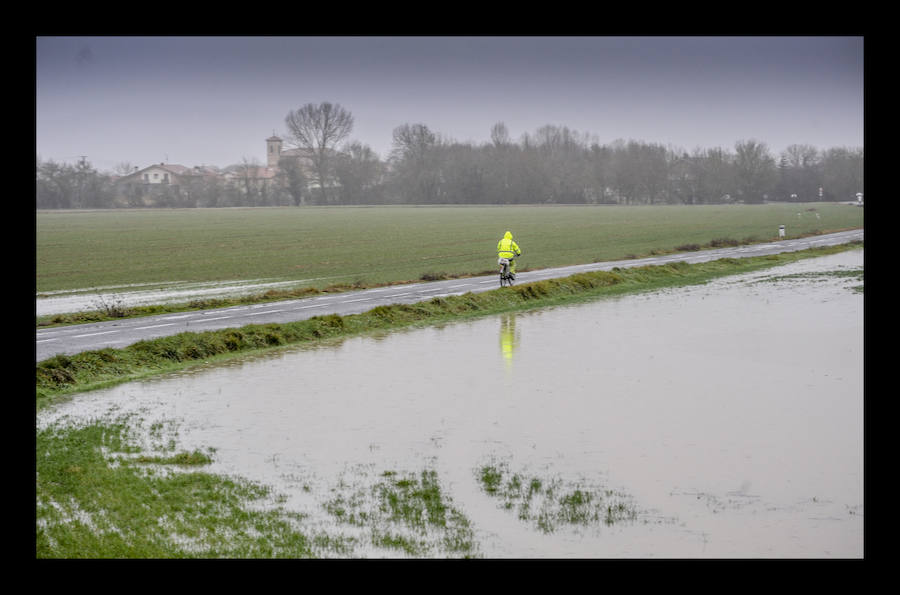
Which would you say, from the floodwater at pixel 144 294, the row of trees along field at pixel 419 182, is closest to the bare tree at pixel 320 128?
the row of trees along field at pixel 419 182

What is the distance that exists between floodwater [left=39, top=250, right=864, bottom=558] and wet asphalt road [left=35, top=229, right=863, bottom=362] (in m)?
4.06

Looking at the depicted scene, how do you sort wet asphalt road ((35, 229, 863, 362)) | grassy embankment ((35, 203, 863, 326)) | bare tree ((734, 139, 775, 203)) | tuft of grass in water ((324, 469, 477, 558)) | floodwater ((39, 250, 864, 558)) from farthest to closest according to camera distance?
bare tree ((734, 139, 775, 203)) < grassy embankment ((35, 203, 863, 326)) < wet asphalt road ((35, 229, 863, 362)) < floodwater ((39, 250, 864, 558)) < tuft of grass in water ((324, 469, 477, 558))

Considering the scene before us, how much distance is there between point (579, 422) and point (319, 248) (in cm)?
5451

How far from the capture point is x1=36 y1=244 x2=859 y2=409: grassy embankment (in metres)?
20.6

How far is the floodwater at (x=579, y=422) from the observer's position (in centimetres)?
1138

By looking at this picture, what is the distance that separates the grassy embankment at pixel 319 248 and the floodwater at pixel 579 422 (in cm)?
1221

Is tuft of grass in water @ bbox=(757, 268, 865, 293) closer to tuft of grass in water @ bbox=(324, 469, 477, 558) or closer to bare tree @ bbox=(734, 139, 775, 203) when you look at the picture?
tuft of grass in water @ bbox=(324, 469, 477, 558)

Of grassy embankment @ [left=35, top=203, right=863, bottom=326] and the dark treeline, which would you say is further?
the dark treeline

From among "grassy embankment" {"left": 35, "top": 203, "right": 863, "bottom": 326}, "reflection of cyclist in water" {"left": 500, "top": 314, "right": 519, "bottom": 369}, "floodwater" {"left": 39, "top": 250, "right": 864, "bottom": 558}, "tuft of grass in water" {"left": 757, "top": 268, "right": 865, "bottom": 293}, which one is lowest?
"floodwater" {"left": 39, "top": 250, "right": 864, "bottom": 558}

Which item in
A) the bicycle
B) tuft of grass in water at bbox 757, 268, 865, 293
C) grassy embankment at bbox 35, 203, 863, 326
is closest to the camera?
the bicycle

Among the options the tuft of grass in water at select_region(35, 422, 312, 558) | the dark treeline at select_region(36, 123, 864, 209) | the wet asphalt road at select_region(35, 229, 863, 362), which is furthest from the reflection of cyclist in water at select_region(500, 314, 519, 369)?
the dark treeline at select_region(36, 123, 864, 209)

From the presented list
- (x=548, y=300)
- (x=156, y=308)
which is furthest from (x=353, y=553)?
(x=548, y=300)

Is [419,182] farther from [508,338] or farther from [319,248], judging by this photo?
[508,338]

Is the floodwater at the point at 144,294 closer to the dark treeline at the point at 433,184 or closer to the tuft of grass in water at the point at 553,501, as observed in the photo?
the tuft of grass in water at the point at 553,501
